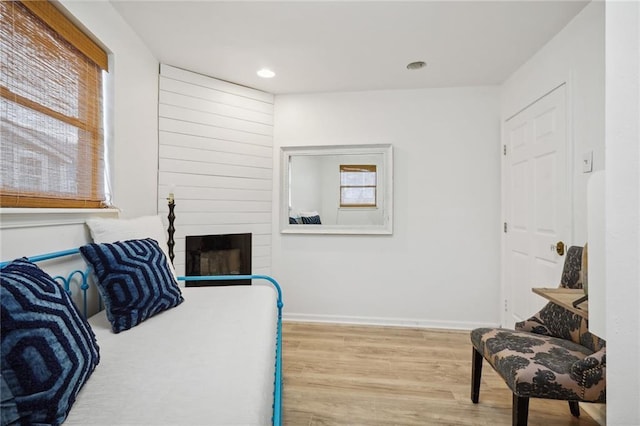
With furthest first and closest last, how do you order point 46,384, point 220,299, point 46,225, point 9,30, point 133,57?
point 133,57
point 220,299
point 46,225
point 9,30
point 46,384

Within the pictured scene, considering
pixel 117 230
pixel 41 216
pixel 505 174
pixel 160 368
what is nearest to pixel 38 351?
pixel 160 368

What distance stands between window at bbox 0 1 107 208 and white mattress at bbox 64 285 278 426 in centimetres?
69

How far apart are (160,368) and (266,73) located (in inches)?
103

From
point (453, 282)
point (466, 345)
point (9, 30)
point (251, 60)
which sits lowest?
point (466, 345)

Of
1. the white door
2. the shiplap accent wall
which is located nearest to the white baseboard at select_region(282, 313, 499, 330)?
the white door

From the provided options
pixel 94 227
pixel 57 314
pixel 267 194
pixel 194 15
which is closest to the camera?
pixel 57 314

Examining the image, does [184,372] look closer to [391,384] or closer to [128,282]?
[128,282]

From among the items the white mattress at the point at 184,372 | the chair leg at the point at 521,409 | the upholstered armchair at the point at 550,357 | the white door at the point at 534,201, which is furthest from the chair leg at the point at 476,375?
the white mattress at the point at 184,372

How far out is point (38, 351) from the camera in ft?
2.55

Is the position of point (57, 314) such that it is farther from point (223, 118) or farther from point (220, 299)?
point (223, 118)

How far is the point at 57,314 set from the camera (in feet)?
2.94

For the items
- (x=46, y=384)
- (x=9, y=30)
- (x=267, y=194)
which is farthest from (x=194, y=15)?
(x=46, y=384)

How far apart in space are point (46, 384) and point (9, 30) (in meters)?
1.41

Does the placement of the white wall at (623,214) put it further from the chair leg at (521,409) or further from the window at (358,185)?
the window at (358,185)
